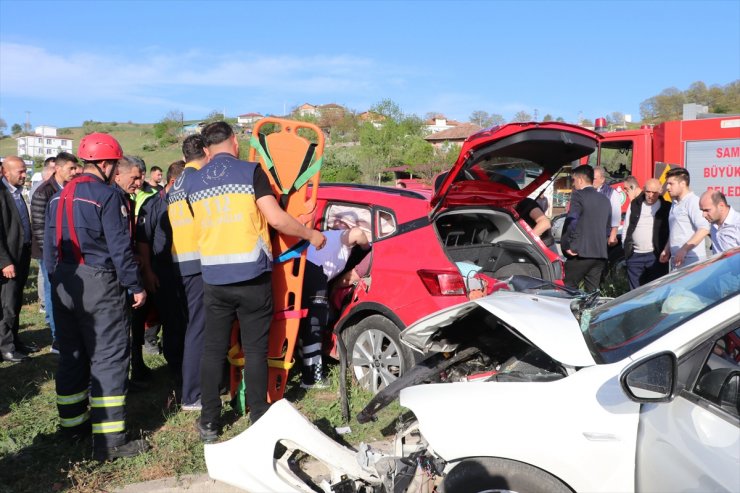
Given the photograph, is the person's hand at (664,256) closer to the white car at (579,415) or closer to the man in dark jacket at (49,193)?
the white car at (579,415)

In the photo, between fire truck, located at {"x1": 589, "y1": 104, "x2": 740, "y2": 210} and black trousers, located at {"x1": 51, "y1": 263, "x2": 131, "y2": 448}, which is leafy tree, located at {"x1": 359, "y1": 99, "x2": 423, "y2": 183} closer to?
fire truck, located at {"x1": 589, "y1": 104, "x2": 740, "y2": 210}

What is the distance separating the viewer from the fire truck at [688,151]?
992 centimetres

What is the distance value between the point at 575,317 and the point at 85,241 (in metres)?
2.98

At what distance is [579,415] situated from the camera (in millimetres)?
2453

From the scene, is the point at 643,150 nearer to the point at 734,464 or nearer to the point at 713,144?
the point at 713,144

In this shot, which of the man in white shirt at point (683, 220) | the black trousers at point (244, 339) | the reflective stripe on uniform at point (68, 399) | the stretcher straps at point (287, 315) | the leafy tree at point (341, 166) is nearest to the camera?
the black trousers at point (244, 339)

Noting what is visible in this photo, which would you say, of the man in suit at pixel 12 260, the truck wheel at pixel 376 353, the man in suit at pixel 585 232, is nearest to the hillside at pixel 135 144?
the man in suit at pixel 12 260

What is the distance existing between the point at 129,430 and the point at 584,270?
5.11 metres

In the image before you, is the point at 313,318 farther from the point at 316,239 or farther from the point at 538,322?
the point at 538,322

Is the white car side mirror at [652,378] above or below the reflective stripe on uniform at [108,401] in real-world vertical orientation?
above

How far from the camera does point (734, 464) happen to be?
2.12 meters

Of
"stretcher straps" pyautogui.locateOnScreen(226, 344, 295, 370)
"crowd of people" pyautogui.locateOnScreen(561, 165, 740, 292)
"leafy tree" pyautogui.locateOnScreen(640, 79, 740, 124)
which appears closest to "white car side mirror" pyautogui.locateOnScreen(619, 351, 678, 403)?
"stretcher straps" pyautogui.locateOnScreen(226, 344, 295, 370)

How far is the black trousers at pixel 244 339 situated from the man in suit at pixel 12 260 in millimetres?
3015

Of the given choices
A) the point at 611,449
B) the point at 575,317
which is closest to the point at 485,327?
the point at 575,317
